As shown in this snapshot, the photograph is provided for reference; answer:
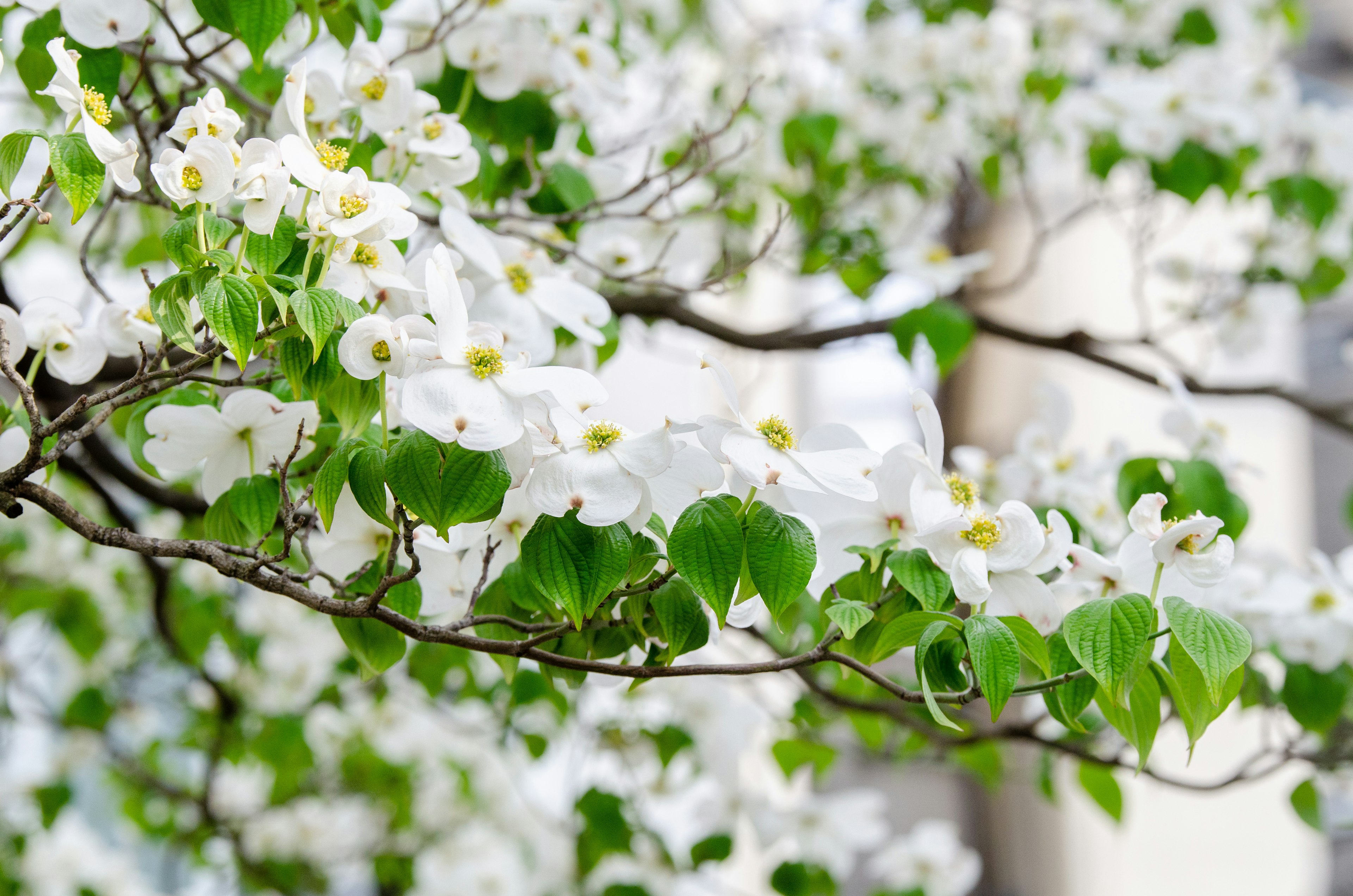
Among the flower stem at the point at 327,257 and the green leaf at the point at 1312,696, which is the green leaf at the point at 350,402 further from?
the green leaf at the point at 1312,696

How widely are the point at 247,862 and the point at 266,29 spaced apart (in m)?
1.43

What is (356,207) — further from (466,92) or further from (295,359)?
(466,92)

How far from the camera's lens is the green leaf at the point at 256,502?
0.56 metres

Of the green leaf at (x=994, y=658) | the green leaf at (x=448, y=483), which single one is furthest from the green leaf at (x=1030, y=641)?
the green leaf at (x=448, y=483)

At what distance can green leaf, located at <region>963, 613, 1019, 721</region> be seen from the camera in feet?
1.52

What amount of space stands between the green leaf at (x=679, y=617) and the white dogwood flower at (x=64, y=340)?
36 cm

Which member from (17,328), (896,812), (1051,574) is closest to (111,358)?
(17,328)

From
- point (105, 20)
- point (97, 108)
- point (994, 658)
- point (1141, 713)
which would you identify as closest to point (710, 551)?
point (994, 658)

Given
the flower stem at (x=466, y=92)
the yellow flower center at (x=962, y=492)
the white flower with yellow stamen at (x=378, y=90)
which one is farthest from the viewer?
the flower stem at (x=466, y=92)

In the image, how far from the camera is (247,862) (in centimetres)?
167

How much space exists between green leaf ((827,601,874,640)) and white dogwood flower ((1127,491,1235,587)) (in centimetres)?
14

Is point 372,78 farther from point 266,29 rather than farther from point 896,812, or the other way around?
point 896,812

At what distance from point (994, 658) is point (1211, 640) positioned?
98 millimetres

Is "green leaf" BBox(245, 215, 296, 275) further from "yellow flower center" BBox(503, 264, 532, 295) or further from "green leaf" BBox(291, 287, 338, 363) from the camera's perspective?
"yellow flower center" BBox(503, 264, 532, 295)
